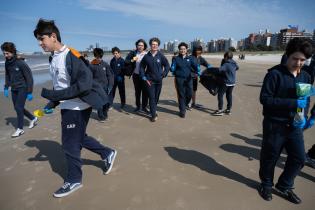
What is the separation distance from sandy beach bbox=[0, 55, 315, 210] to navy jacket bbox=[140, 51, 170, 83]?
3.74ft

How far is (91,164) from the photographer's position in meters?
4.00

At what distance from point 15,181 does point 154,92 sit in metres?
3.65

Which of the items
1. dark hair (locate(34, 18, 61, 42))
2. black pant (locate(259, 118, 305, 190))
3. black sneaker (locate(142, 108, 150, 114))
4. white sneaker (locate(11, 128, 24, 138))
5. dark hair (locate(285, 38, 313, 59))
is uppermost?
dark hair (locate(34, 18, 61, 42))

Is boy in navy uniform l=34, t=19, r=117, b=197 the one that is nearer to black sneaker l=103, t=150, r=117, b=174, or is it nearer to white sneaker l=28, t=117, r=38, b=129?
black sneaker l=103, t=150, r=117, b=174

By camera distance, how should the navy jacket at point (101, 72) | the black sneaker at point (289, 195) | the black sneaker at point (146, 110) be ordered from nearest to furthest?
the black sneaker at point (289, 195), the navy jacket at point (101, 72), the black sneaker at point (146, 110)

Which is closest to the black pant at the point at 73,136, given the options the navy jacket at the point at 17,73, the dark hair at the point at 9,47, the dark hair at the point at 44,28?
the dark hair at the point at 44,28

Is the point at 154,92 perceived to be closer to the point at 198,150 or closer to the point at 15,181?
the point at 198,150

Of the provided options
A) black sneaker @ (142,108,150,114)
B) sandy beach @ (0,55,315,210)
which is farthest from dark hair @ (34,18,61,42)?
black sneaker @ (142,108,150,114)

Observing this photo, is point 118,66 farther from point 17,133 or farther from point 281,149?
point 281,149

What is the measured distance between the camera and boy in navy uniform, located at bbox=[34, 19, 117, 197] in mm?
2838

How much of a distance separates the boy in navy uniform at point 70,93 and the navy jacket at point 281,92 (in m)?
1.94

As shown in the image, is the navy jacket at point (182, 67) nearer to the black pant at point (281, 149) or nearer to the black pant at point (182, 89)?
the black pant at point (182, 89)

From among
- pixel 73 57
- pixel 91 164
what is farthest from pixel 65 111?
pixel 91 164

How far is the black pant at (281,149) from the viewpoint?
9.11 ft
